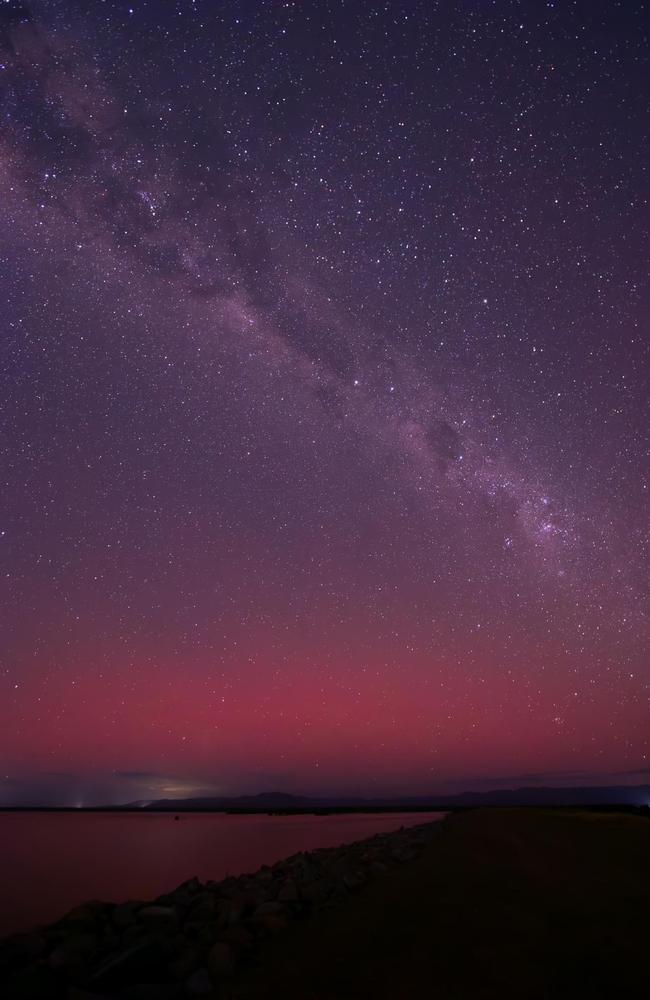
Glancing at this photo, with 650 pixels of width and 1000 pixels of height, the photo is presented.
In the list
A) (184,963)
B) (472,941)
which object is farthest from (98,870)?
(472,941)

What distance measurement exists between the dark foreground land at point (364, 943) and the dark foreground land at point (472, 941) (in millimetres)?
22

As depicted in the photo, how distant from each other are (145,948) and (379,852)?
12.2 m

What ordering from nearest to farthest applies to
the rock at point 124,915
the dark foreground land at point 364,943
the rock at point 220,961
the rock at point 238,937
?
the dark foreground land at point 364,943 → the rock at point 220,961 → the rock at point 238,937 → the rock at point 124,915

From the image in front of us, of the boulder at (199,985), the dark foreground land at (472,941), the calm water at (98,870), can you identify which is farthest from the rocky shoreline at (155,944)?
the calm water at (98,870)

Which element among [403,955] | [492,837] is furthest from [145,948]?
[492,837]

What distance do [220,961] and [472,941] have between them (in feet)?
9.12

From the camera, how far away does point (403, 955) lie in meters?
6.62

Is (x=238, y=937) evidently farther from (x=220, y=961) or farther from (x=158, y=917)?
(x=158, y=917)

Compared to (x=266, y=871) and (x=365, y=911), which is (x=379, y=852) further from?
(x=365, y=911)

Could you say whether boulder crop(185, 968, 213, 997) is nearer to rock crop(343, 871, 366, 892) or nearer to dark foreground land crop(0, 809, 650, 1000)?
dark foreground land crop(0, 809, 650, 1000)

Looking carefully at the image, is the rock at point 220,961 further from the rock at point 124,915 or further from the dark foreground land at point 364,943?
the rock at point 124,915

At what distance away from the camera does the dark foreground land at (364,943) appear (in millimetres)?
5926

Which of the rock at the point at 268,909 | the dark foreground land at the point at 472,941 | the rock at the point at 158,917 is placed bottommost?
the dark foreground land at the point at 472,941

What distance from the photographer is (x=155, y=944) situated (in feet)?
22.5
